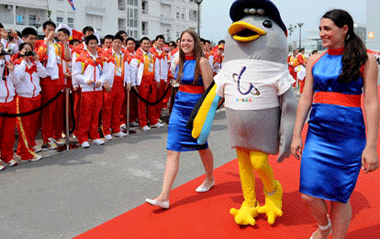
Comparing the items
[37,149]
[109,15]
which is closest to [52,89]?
[37,149]

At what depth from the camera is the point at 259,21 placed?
336 centimetres

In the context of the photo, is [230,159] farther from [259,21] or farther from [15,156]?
[15,156]

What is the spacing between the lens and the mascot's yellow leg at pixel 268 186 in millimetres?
3396

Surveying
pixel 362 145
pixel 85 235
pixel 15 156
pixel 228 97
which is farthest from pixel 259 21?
pixel 15 156

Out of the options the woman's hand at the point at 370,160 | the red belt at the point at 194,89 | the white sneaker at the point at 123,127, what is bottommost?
the white sneaker at the point at 123,127

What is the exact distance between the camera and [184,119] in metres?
4.11

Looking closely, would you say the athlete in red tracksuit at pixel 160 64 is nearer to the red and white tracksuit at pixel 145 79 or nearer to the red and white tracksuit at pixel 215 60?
the red and white tracksuit at pixel 145 79

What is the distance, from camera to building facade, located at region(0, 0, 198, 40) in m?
38.8

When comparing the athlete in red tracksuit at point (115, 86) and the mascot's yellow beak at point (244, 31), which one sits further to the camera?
the athlete in red tracksuit at point (115, 86)

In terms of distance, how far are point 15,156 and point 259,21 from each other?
448 cm

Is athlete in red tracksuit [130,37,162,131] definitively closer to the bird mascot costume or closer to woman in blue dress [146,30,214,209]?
woman in blue dress [146,30,214,209]

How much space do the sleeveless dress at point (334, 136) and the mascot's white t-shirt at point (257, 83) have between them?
0.52m

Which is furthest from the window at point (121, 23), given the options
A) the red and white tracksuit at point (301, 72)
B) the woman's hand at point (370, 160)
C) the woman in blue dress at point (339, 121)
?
the woman's hand at point (370, 160)

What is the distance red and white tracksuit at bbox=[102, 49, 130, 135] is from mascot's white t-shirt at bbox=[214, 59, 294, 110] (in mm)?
4278
